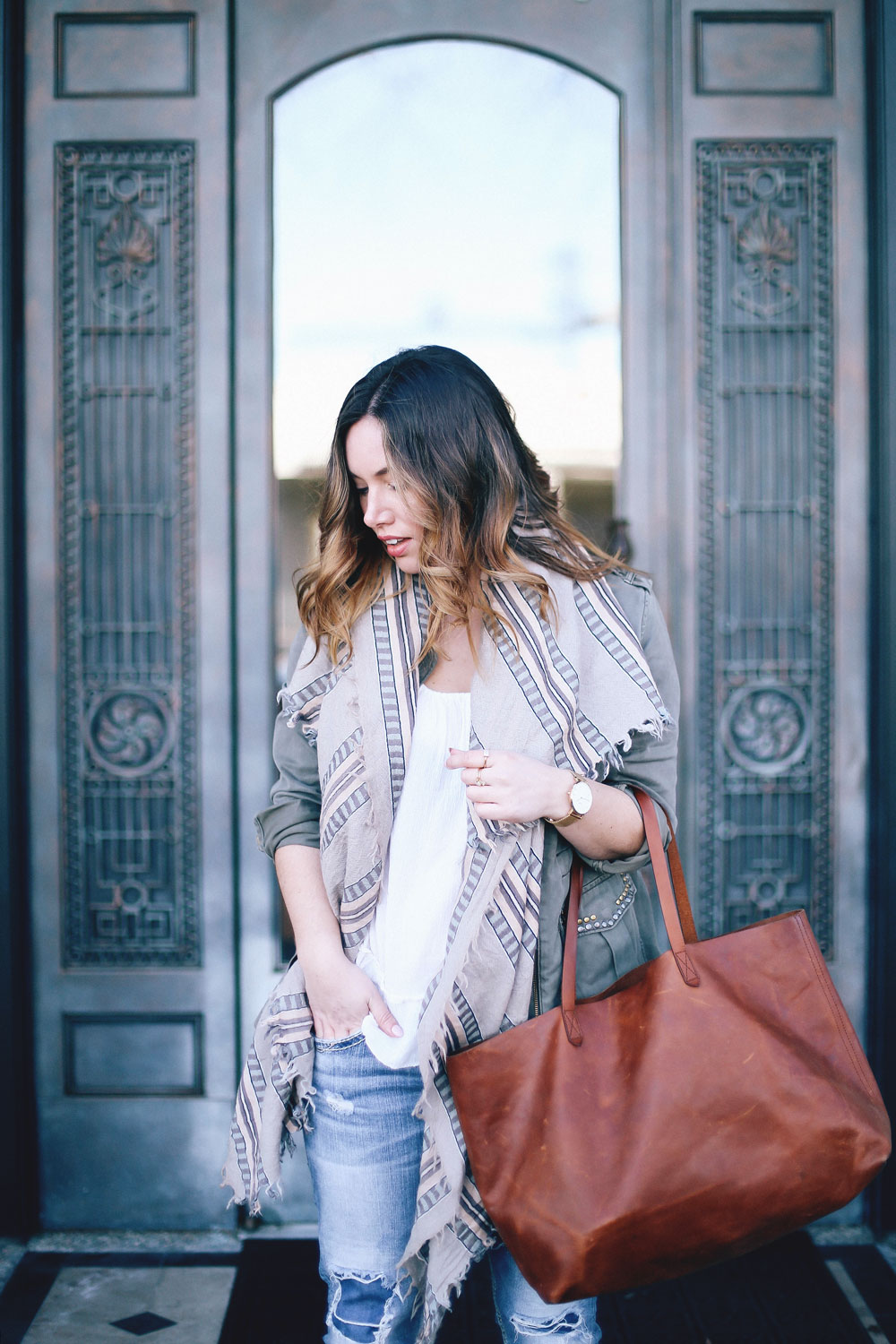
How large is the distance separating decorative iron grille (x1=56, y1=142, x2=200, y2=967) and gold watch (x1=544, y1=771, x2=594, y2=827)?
147 centimetres

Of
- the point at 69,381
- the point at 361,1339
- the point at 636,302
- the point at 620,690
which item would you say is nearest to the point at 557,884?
the point at 620,690

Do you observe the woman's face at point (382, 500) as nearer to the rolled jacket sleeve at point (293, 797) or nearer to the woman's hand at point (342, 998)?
the rolled jacket sleeve at point (293, 797)

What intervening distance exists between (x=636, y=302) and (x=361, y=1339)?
7.51ft

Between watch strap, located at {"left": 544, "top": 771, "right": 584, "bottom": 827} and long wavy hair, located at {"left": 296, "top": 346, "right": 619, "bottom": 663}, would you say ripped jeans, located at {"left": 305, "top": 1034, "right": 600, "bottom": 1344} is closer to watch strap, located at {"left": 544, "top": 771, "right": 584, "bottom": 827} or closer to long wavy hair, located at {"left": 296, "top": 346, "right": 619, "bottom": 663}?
watch strap, located at {"left": 544, "top": 771, "right": 584, "bottom": 827}

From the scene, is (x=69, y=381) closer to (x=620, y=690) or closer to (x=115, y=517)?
(x=115, y=517)

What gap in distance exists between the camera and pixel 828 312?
2.50m

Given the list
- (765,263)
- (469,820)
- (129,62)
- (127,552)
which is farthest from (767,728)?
(129,62)

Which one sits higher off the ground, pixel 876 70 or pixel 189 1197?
pixel 876 70

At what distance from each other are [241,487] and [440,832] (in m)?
1.43

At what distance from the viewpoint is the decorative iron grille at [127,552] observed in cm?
252

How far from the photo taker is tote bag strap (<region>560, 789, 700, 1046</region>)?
1.27 metres

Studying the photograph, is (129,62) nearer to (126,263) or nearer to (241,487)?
(126,263)

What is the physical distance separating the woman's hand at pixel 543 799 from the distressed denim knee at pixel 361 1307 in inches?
26.8

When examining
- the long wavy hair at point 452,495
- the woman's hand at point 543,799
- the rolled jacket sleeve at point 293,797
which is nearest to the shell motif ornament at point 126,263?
the long wavy hair at point 452,495
